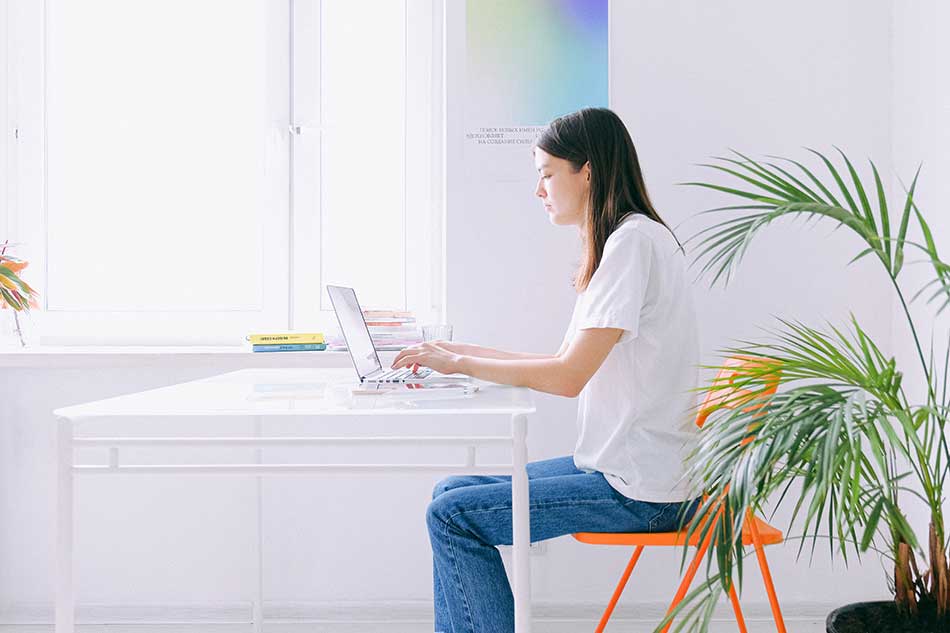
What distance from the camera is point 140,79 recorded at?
2855mm

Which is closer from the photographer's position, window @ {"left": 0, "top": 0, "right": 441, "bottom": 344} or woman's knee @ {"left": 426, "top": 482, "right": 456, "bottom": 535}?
woman's knee @ {"left": 426, "top": 482, "right": 456, "bottom": 535}

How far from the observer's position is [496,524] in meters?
1.70

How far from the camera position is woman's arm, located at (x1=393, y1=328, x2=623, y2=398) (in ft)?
5.68

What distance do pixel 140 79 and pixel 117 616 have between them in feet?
5.41

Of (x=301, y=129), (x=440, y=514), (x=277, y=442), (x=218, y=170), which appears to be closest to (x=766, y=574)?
(x=440, y=514)

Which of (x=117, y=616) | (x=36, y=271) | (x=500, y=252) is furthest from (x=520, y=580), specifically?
(x=36, y=271)

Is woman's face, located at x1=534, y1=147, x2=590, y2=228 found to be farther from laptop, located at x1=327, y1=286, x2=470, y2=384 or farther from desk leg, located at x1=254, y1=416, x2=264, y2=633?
desk leg, located at x1=254, y1=416, x2=264, y2=633

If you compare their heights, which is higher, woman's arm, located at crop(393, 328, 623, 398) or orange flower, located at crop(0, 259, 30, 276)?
orange flower, located at crop(0, 259, 30, 276)

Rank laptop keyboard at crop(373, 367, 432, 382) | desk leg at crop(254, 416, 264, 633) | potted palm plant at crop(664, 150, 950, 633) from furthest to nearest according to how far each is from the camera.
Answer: desk leg at crop(254, 416, 264, 633) → laptop keyboard at crop(373, 367, 432, 382) → potted palm plant at crop(664, 150, 950, 633)

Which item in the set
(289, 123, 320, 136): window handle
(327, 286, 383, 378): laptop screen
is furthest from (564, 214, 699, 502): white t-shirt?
(289, 123, 320, 136): window handle

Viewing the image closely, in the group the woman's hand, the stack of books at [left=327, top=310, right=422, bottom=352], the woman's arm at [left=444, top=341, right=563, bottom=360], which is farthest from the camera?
the stack of books at [left=327, top=310, right=422, bottom=352]

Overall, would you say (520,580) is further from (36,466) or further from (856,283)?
(36,466)

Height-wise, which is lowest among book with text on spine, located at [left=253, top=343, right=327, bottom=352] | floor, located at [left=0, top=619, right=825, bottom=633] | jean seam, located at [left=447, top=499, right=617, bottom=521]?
floor, located at [left=0, top=619, right=825, bottom=633]

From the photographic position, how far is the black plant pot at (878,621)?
1481mm
